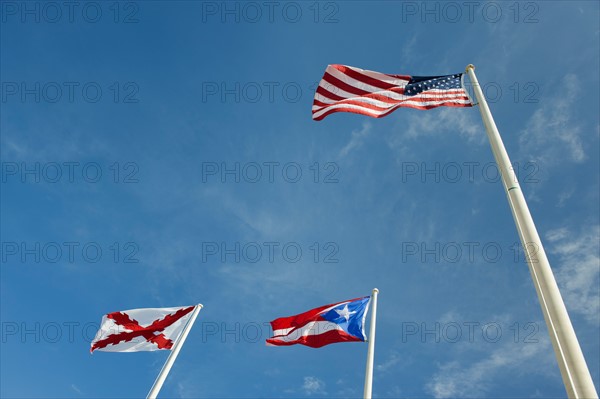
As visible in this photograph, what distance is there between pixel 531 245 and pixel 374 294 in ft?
31.4

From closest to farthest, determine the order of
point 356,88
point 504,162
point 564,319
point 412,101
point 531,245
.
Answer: point 564,319, point 531,245, point 504,162, point 412,101, point 356,88

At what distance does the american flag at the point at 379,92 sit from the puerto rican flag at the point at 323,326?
24.2ft

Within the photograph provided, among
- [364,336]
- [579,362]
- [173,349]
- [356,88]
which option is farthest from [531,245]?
[173,349]

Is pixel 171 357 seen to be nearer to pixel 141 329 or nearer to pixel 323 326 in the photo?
pixel 141 329

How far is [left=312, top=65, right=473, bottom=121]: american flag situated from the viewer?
34.1 ft

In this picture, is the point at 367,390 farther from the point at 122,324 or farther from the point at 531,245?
the point at 122,324

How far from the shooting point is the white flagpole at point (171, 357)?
44.4 ft

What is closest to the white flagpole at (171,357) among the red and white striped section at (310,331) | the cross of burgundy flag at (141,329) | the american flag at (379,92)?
the cross of burgundy flag at (141,329)

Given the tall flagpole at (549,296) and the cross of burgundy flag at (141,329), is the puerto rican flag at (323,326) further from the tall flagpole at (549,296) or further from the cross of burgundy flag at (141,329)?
the tall flagpole at (549,296)

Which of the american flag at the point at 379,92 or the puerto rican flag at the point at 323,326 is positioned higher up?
the american flag at the point at 379,92

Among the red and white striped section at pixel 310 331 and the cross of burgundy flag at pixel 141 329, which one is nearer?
the red and white striped section at pixel 310 331

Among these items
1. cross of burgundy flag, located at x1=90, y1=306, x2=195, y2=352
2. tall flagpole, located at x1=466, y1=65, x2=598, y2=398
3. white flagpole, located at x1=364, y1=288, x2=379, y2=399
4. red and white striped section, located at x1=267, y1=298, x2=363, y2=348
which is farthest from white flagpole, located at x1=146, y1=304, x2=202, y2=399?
tall flagpole, located at x1=466, y1=65, x2=598, y2=398

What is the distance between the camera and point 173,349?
49.9ft

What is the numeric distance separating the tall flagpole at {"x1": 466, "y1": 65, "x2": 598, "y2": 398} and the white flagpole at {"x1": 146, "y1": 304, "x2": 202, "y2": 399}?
12040 mm
